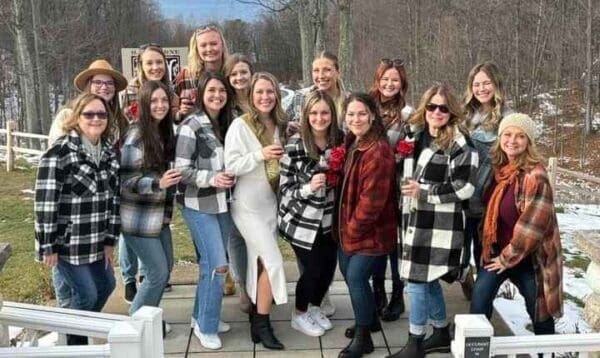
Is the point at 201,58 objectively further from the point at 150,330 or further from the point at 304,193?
Answer: the point at 150,330

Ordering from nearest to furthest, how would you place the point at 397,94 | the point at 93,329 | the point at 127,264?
the point at 93,329, the point at 397,94, the point at 127,264

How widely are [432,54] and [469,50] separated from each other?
2.37 m

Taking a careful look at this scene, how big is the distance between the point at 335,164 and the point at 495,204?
1.01 metres

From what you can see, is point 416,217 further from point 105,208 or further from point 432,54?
point 432,54

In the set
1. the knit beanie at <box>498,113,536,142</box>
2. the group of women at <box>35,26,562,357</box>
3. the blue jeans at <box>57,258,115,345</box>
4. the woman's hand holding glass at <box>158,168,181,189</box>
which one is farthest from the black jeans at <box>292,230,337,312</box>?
the knit beanie at <box>498,113,536,142</box>

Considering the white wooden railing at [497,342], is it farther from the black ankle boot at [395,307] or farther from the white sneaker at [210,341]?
the white sneaker at [210,341]

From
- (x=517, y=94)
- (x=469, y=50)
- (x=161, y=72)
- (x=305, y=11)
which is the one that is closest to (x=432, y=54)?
(x=469, y=50)

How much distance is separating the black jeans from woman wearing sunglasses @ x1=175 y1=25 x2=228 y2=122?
53.8 inches

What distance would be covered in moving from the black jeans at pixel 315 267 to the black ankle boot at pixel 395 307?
59cm

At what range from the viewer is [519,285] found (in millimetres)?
3793

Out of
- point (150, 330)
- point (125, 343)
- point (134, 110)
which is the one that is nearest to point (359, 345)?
point (150, 330)

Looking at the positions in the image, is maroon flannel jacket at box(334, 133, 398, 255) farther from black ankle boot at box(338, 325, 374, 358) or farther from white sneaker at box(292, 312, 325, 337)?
white sneaker at box(292, 312, 325, 337)

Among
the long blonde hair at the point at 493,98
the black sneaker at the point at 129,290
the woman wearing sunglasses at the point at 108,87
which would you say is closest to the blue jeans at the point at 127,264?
the black sneaker at the point at 129,290

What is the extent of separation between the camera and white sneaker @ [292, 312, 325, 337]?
4311 mm
